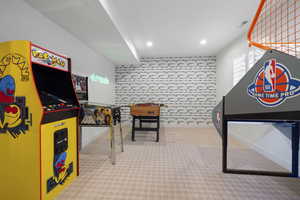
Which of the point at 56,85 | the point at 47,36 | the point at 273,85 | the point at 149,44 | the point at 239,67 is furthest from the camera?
the point at 149,44

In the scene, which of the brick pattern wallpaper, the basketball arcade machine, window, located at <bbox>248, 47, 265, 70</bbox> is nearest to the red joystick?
the basketball arcade machine

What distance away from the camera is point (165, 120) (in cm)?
461

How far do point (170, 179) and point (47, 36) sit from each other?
8.94ft

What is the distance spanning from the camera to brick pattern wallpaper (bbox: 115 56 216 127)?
4.44 m

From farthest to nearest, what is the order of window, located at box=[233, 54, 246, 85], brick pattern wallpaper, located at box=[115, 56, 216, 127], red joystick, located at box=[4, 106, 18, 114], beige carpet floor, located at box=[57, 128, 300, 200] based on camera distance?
brick pattern wallpaper, located at box=[115, 56, 216, 127]
window, located at box=[233, 54, 246, 85]
beige carpet floor, located at box=[57, 128, 300, 200]
red joystick, located at box=[4, 106, 18, 114]

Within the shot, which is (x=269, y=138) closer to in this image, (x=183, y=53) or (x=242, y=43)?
(x=242, y=43)

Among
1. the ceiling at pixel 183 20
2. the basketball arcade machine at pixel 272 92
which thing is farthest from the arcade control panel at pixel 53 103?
the basketball arcade machine at pixel 272 92

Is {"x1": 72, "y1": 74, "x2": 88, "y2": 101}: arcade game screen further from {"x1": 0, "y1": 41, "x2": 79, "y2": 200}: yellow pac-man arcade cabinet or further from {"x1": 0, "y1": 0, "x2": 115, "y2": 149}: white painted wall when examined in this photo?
{"x1": 0, "y1": 41, "x2": 79, "y2": 200}: yellow pac-man arcade cabinet

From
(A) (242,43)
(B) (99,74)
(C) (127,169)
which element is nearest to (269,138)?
(A) (242,43)

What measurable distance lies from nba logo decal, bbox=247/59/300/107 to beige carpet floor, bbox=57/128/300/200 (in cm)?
108

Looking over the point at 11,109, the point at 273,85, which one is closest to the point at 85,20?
the point at 11,109

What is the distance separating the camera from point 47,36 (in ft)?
6.22

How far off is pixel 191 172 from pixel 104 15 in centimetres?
258

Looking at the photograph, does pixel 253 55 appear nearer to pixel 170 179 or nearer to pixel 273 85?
pixel 273 85
